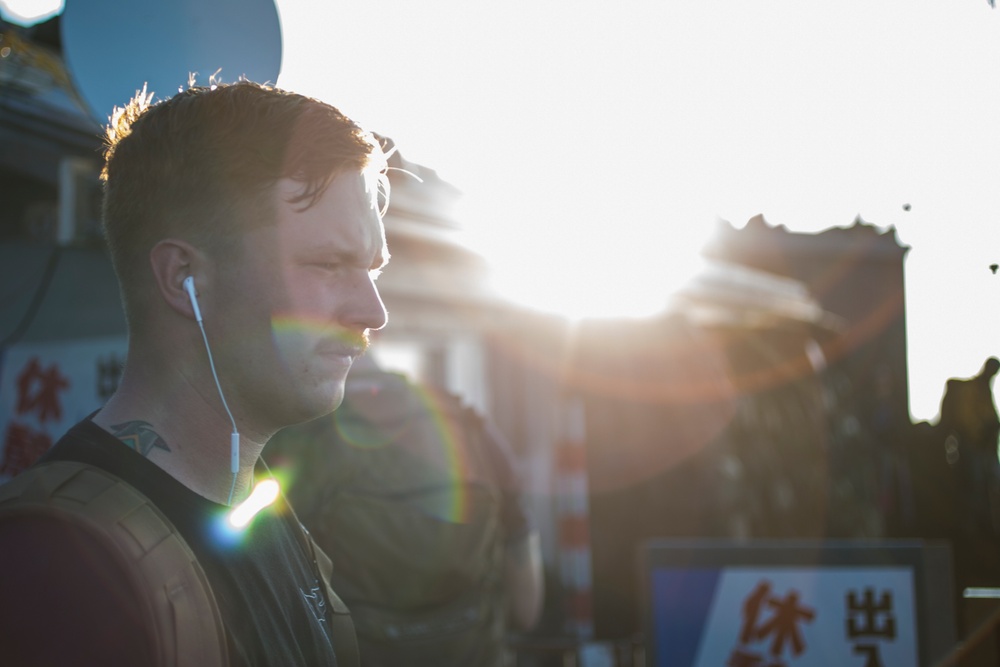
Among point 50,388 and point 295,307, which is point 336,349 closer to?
point 295,307

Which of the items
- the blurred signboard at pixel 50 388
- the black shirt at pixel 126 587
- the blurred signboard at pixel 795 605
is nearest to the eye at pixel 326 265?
the black shirt at pixel 126 587

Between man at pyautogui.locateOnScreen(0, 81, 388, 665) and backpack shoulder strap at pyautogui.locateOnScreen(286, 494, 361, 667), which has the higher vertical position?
man at pyautogui.locateOnScreen(0, 81, 388, 665)

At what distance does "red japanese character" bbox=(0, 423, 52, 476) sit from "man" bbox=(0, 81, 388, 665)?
2.60 m

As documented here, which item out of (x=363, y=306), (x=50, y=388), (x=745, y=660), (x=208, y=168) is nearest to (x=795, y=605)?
(x=745, y=660)

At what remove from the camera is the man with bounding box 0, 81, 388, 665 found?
3.90 feet

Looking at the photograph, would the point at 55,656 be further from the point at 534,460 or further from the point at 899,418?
the point at 899,418

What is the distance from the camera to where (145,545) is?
973 mm

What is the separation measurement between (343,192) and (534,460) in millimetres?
5314

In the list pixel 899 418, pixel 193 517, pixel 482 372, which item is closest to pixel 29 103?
pixel 482 372

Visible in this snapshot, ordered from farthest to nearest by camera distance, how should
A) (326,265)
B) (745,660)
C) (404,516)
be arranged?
1. (745,660)
2. (404,516)
3. (326,265)

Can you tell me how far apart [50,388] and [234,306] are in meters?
2.80

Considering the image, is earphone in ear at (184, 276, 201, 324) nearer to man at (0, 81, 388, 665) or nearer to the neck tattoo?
man at (0, 81, 388, 665)

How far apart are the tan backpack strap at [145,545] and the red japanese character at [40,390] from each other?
2.87 meters

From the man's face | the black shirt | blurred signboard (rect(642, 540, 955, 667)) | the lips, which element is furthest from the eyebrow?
blurred signboard (rect(642, 540, 955, 667))
